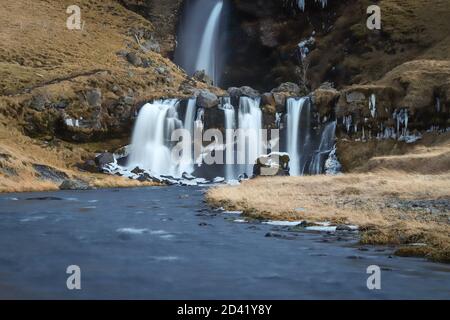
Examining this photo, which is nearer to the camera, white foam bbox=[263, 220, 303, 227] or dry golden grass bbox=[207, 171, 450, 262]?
dry golden grass bbox=[207, 171, 450, 262]

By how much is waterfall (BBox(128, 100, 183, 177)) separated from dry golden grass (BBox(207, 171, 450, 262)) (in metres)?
31.4

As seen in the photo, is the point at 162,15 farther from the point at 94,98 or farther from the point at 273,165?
the point at 273,165

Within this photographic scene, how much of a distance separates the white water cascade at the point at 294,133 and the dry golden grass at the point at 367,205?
25.3m

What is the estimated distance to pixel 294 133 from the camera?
7088cm

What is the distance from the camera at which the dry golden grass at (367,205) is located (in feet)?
59.3

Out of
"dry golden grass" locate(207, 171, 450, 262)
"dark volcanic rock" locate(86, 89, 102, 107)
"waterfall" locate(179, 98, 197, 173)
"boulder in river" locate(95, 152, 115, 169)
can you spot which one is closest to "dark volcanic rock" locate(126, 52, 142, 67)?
"dark volcanic rock" locate(86, 89, 102, 107)

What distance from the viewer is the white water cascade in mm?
68125

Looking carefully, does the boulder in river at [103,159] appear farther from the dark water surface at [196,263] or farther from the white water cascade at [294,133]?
the dark water surface at [196,263]

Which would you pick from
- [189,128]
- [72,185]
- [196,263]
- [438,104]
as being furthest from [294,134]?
[196,263]

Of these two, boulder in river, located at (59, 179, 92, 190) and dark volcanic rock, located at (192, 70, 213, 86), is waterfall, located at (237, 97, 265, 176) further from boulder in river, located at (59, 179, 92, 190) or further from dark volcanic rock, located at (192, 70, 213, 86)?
dark volcanic rock, located at (192, 70, 213, 86)

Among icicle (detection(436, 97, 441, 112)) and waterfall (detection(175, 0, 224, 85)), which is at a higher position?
waterfall (detection(175, 0, 224, 85))

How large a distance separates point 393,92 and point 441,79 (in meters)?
6.28

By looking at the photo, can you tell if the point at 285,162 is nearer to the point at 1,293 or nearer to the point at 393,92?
the point at 393,92

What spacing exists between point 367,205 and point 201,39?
90125 mm
